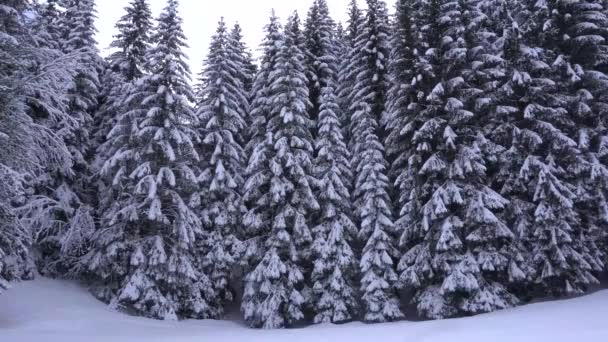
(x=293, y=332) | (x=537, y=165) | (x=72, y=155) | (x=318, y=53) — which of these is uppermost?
(x=318, y=53)

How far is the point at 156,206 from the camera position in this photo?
18.5 meters

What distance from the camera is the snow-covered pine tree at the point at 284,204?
1894 centimetres

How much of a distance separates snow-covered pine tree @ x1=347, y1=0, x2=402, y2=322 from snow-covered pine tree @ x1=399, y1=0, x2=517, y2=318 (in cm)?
105

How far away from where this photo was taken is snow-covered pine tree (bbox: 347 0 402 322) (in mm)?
18109

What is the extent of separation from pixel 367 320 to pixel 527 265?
696 centimetres

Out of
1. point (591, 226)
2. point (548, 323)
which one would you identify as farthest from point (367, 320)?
point (591, 226)

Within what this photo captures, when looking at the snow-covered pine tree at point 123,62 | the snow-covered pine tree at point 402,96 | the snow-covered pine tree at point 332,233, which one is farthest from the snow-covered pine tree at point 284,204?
the snow-covered pine tree at point 123,62

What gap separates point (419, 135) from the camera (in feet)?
59.8

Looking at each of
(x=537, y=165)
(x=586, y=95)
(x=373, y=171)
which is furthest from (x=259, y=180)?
(x=586, y=95)

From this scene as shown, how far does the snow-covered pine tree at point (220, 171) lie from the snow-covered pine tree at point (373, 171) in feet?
21.4

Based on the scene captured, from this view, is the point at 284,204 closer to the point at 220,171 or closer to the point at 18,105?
the point at 220,171

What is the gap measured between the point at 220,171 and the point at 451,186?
11421 millimetres

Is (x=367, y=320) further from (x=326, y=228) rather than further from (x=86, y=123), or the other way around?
(x=86, y=123)

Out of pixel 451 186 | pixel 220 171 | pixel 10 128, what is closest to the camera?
pixel 10 128
